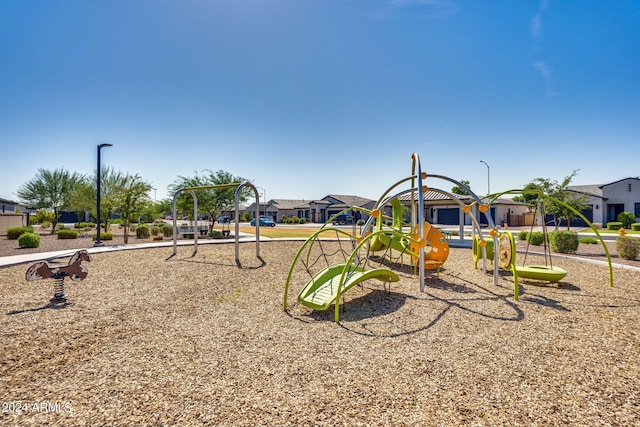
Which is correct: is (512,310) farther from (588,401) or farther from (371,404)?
(371,404)

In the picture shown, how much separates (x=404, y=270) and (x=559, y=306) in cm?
447

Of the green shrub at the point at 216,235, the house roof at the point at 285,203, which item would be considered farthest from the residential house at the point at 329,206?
the green shrub at the point at 216,235

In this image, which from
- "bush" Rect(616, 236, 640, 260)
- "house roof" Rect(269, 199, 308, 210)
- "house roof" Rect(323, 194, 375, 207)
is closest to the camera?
"bush" Rect(616, 236, 640, 260)

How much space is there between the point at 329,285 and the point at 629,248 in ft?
41.0

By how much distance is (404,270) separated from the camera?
34.2 ft

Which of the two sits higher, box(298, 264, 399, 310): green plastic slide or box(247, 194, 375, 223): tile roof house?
→ box(247, 194, 375, 223): tile roof house

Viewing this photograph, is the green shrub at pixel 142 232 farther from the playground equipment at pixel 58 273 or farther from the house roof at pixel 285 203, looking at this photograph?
the house roof at pixel 285 203

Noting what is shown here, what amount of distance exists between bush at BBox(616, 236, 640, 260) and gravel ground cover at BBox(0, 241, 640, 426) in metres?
6.52

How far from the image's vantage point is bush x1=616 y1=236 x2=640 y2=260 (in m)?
12.2

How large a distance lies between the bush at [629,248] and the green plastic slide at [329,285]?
11121mm

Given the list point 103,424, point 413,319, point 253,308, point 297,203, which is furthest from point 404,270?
point 297,203

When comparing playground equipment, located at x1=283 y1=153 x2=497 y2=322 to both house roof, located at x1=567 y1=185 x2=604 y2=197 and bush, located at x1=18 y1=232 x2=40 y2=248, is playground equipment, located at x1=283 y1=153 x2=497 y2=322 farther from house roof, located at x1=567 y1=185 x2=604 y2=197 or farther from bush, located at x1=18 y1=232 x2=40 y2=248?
house roof, located at x1=567 y1=185 x2=604 y2=197

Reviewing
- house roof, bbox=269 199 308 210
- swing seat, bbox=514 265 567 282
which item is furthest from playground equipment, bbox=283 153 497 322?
house roof, bbox=269 199 308 210

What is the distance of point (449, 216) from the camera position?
136ft
